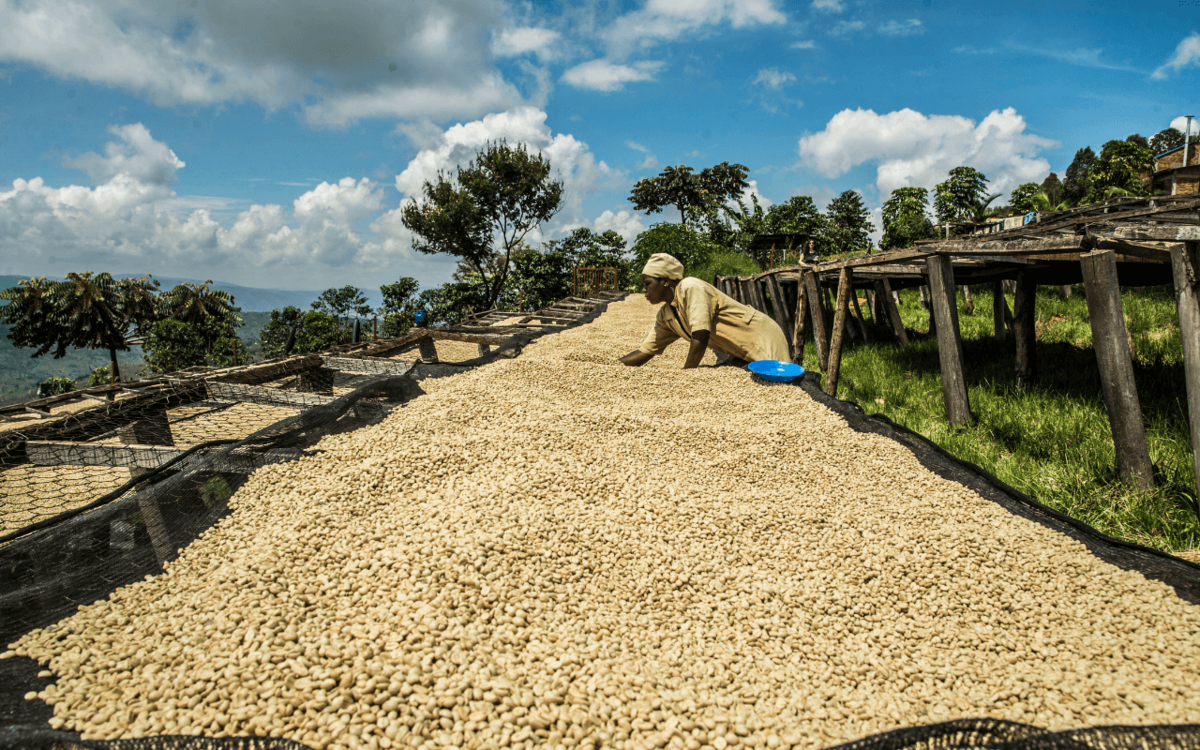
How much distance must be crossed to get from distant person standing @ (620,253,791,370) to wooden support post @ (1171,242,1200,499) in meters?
2.58

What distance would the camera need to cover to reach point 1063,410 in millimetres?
3604

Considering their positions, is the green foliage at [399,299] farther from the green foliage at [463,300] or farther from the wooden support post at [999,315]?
the wooden support post at [999,315]

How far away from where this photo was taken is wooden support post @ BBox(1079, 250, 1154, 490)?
7.68 feet

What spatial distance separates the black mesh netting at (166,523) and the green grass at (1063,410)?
554 millimetres

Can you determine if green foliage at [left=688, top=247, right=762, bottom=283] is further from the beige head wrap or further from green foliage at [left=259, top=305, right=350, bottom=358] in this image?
green foliage at [left=259, top=305, right=350, bottom=358]

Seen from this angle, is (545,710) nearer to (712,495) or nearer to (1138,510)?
(712,495)

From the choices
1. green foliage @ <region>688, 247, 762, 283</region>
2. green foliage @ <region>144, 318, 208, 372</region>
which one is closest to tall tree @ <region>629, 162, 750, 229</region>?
green foliage @ <region>688, 247, 762, 283</region>

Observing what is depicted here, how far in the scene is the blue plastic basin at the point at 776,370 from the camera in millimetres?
3934

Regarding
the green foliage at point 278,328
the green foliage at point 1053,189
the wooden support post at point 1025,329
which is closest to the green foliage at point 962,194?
the green foliage at point 1053,189

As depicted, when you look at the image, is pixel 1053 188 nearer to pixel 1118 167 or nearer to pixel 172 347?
pixel 1118 167

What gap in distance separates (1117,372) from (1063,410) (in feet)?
4.95

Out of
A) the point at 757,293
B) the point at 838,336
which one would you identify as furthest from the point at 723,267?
the point at 838,336

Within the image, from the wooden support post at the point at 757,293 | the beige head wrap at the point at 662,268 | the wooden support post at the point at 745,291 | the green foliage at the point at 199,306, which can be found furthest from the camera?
the green foliage at the point at 199,306

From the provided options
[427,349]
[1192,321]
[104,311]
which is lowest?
[1192,321]
